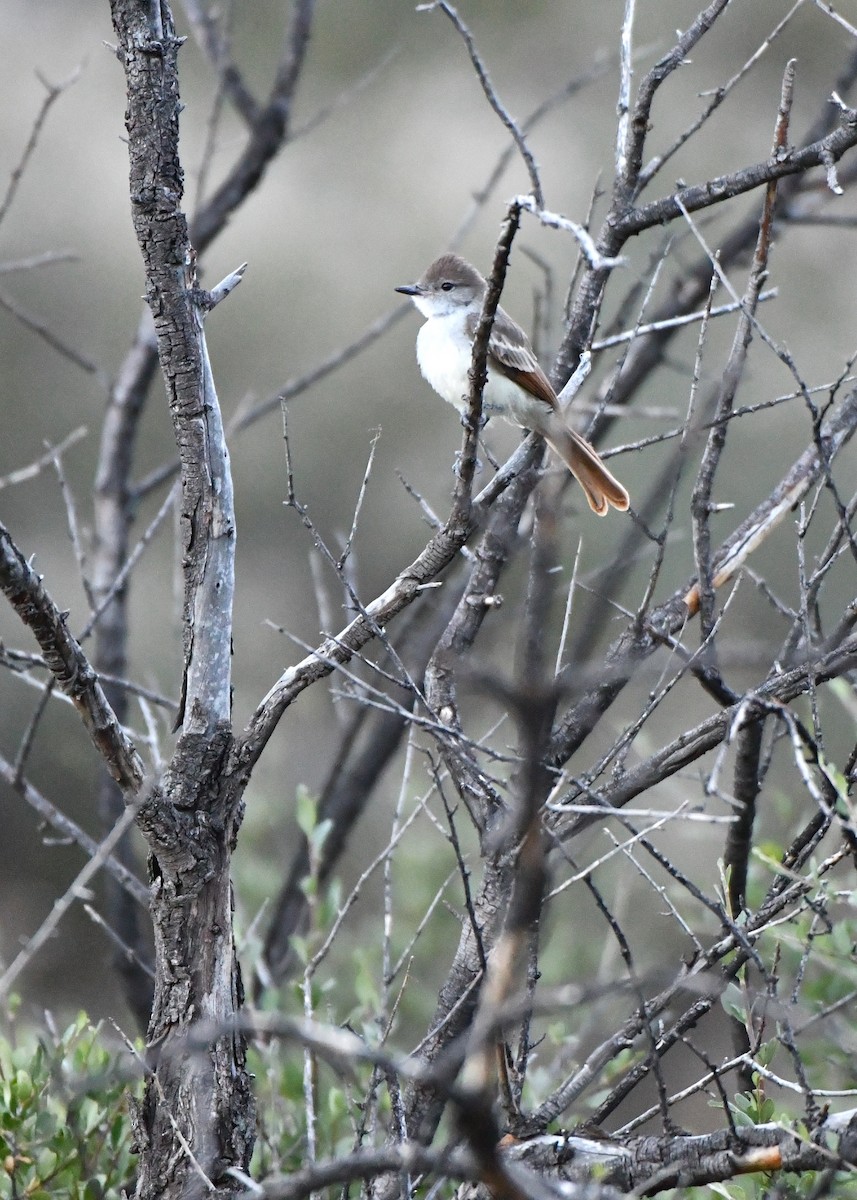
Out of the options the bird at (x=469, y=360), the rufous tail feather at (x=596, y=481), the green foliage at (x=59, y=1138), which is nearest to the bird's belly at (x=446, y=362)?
the bird at (x=469, y=360)

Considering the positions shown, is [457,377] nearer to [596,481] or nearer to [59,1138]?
[596,481]

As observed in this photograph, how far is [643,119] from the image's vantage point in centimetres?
265

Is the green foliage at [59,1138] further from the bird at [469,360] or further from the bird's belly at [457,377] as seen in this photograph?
the bird's belly at [457,377]

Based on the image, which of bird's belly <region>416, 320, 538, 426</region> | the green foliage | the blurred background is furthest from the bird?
the blurred background

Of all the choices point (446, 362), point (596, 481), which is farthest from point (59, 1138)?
point (446, 362)

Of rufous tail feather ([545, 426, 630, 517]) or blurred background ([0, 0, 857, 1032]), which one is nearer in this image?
rufous tail feather ([545, 426, 630, 517])

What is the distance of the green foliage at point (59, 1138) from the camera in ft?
7.88

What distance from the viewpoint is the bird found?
3.90 meters

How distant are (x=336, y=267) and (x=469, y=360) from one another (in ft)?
20.1

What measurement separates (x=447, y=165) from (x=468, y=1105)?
9.74 m

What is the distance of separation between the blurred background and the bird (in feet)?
11.2

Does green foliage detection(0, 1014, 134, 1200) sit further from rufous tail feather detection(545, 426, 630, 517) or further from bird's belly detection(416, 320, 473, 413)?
bird's belly detection(416, 320, 473, 413)

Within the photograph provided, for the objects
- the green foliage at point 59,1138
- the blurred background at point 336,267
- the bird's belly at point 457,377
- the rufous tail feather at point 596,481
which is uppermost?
the blurred background at point 336,267

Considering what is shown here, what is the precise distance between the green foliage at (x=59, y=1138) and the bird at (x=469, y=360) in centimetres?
200
